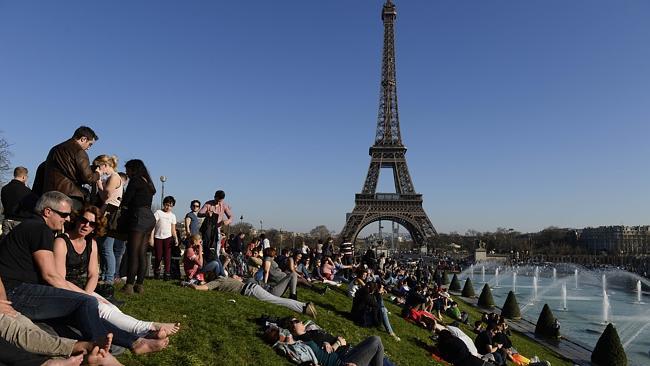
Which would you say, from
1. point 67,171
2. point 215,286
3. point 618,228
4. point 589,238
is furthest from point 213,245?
point 589,238

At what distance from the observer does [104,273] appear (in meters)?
7.74

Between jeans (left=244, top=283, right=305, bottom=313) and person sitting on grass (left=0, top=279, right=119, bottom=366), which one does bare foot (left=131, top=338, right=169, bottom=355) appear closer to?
person sitting on grass (left=0, top=279, right=119, bottom=366)

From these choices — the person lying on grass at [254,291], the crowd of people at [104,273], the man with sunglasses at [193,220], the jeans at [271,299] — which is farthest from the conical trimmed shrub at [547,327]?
the man with sunglasses at [193,220]

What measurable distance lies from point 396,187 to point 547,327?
54759 mm

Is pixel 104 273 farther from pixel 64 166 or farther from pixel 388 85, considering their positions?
pixel 388 85

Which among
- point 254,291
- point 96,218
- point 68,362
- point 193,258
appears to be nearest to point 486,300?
point 254,291

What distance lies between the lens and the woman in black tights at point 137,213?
24.1 feet

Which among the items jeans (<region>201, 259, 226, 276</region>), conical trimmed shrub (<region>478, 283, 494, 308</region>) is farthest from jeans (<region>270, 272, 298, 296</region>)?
conical trimmed shrub (<region>478, 283, 494, 308</region>)

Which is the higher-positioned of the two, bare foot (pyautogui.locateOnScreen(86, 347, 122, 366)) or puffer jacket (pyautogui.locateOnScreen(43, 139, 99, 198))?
puffer jacket (pyautogui.locateOnScreen(43, 139, 99, 198))

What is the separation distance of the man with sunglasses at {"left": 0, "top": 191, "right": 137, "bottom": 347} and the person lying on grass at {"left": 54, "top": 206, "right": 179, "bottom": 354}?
241 millimetres

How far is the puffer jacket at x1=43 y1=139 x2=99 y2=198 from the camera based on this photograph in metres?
6.75

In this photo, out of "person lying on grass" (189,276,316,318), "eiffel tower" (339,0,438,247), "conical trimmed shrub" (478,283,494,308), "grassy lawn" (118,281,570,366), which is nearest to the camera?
"grassy lawn" (118,281,570,366)

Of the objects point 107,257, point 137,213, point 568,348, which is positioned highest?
point 137,213

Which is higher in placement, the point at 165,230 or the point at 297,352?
the point at 165,230
